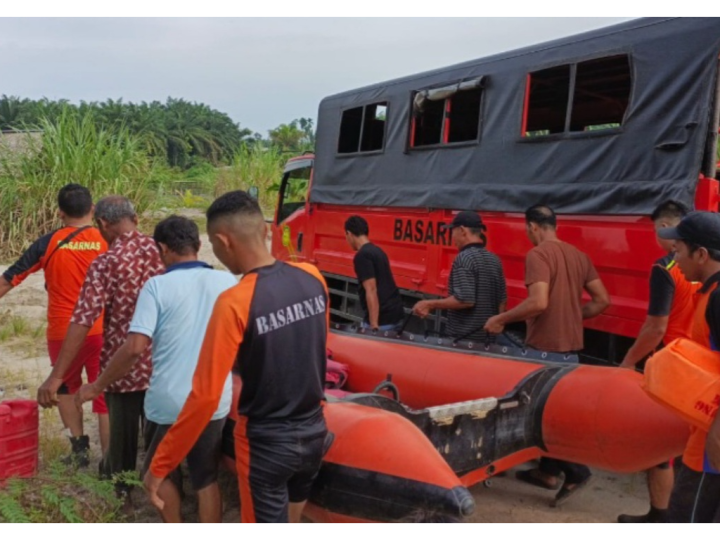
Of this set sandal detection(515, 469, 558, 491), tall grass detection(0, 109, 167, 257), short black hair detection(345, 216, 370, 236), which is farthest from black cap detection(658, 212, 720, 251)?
tall grass detection(0, 109, 167, 257)

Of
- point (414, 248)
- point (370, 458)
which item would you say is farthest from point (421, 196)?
point (370, 458)

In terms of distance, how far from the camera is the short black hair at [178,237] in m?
3.12

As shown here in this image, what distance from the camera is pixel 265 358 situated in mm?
2303

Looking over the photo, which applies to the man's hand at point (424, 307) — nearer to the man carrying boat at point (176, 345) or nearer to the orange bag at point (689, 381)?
the man carrying boat at point (176, 345)

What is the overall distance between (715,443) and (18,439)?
138 inches

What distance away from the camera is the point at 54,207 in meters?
12.8

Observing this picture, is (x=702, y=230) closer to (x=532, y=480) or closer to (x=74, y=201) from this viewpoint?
(x=532, y=480)

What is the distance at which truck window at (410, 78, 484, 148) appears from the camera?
19.7 ft

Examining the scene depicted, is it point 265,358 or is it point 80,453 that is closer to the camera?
point 265,358

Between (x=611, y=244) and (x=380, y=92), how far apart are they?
323 cm

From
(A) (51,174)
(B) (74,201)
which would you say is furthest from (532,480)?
(A) (51,174)

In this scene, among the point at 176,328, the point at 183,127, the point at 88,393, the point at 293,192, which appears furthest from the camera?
the point at 183,127
